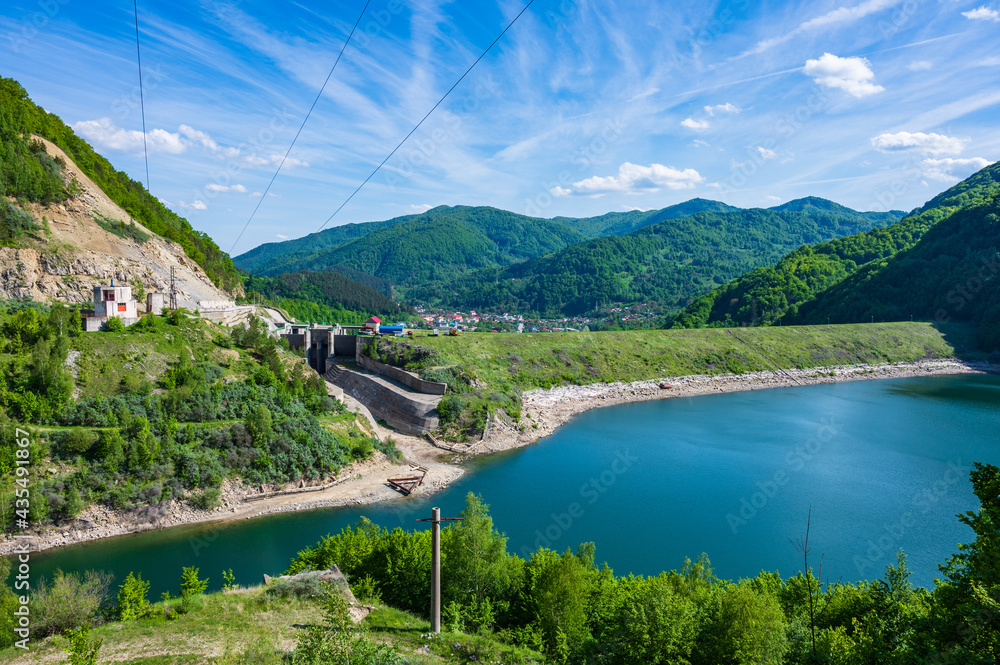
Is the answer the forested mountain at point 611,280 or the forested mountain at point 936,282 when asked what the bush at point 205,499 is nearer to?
the forested mountain at point 936,282

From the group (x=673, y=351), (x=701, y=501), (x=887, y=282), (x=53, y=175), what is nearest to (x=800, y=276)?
(x=887, y=282)

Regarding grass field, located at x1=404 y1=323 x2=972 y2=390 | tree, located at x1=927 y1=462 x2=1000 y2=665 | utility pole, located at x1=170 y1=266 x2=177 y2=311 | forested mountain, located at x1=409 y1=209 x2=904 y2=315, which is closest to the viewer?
tree, located at x1=927 y1=462 x2=1000 y2=665

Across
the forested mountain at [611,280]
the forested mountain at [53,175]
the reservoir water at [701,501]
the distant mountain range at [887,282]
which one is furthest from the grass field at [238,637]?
the forested mountain at [611,280]

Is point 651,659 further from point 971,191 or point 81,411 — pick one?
point 971,191

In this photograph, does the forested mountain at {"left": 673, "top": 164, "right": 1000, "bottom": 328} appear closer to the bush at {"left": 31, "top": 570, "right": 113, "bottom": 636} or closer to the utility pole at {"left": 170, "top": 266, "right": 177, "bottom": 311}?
the utility pole at {"left": 170, "top": 266, "right": 177, "bottom": 311}

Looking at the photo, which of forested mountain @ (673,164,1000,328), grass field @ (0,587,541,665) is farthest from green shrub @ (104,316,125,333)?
forested mountain @ (673,164,1000,328)

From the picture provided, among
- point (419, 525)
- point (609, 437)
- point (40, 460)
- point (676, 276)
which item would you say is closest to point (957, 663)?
point (419, 525)
